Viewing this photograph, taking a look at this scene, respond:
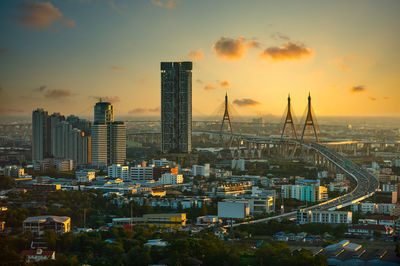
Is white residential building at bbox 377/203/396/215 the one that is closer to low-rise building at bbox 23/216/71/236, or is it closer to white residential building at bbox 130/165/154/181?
low-rise building at bbox 23/216/71/236

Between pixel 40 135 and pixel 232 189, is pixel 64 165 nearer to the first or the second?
pixel 40 135

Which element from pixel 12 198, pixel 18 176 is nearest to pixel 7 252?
pixel 12 198

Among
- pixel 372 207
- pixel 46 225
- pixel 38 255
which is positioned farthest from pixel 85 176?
pixel 38 255

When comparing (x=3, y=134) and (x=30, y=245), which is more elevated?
(x=3, y=134)

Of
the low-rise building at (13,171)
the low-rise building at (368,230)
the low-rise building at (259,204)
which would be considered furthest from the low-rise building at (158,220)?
the low-rise building at (13,171)

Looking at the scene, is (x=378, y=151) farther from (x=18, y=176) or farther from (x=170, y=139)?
(x=18, y=176)

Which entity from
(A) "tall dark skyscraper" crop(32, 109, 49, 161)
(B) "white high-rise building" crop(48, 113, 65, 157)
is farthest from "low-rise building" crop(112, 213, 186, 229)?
(A) "tall dark skyscraper" crop(32, 109, 49, 161)

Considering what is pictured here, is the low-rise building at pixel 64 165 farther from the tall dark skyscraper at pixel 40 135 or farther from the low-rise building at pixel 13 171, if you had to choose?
the tall dark skyscraper at pixel 40 135
